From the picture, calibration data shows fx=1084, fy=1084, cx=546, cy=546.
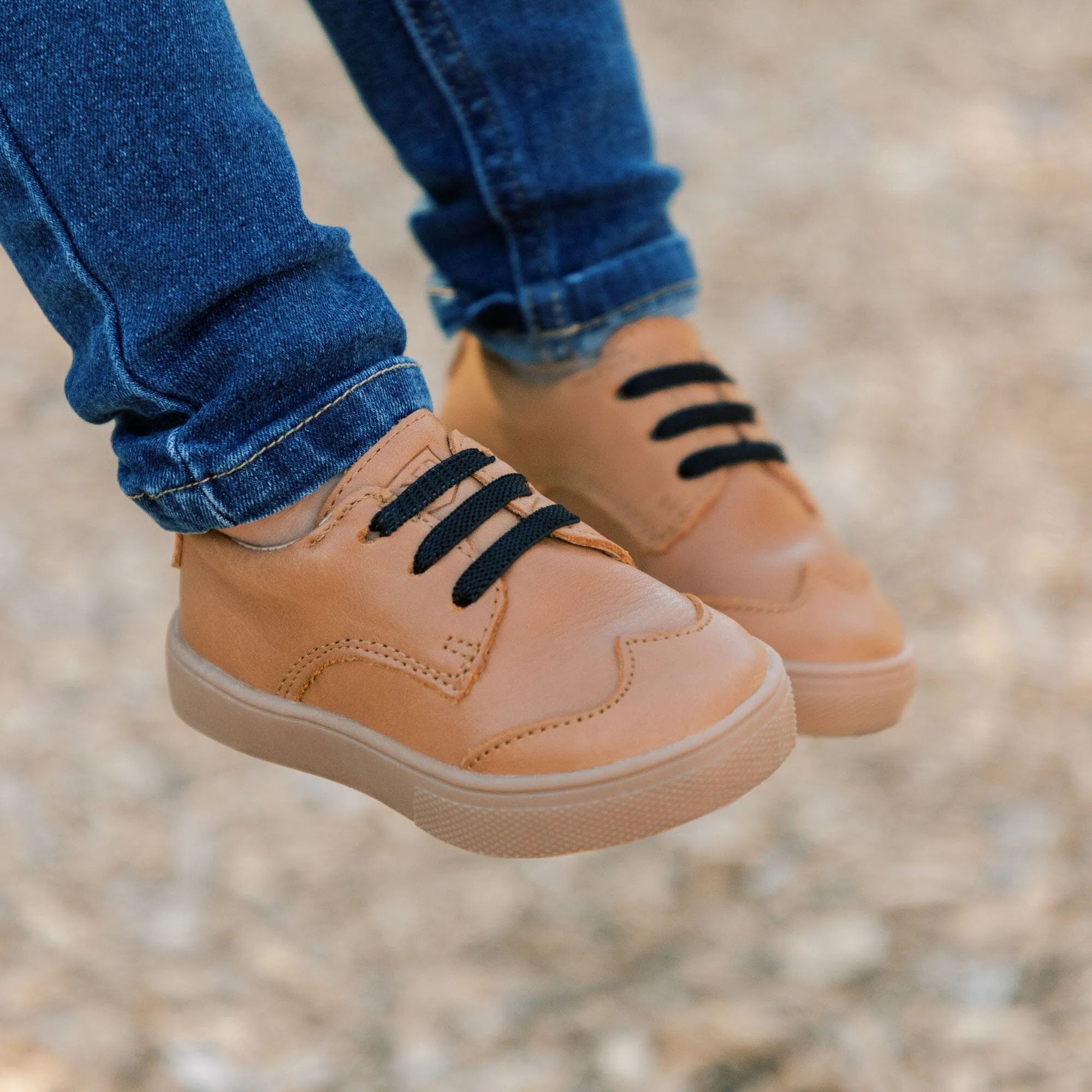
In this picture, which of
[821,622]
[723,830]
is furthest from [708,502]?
[723,830]

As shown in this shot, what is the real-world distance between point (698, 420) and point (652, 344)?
0.11 m

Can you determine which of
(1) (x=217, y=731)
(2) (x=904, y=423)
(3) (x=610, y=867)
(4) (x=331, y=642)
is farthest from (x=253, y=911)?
(2) (x=904, y=423)

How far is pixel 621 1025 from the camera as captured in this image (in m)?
1.98

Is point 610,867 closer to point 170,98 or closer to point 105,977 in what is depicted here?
point 105,977

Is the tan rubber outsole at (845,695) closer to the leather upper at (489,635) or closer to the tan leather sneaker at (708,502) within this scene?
the tan leather sneaker at (708,502)

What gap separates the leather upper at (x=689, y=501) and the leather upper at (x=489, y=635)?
20 centimetres

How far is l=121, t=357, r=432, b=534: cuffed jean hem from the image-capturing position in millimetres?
978

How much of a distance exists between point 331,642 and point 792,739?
1.51 ft

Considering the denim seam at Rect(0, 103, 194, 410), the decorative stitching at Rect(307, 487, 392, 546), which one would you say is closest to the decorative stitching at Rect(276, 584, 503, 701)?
the decorative stitching at Rect(307, 487, 392, 546)

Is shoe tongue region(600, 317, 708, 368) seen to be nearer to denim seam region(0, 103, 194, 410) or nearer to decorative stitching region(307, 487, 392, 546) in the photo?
decorative stitching region(307, 487, 392, 546)

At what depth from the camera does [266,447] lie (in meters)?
0.98

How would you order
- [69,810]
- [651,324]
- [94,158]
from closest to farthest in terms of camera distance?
[94,158] → [651,324] → [69,810]

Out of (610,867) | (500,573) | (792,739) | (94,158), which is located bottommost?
(610,867)

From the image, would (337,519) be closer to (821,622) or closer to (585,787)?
(585,787)
